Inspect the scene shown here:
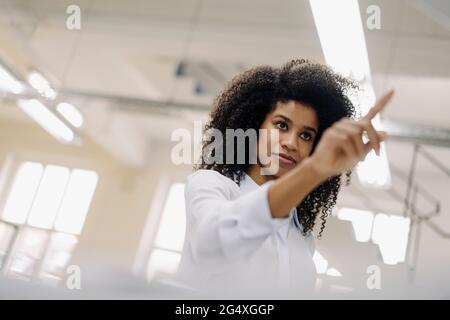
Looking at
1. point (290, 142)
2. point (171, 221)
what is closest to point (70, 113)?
point (171, 221)

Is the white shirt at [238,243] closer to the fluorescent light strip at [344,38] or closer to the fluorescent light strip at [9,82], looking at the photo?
the fluorescent light strip at [344,38]

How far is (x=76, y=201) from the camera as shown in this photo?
6031mm

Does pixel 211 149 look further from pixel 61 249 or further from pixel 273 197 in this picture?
pixel 61 249

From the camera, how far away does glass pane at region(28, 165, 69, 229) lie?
5789mm

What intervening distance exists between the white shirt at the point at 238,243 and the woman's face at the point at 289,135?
2.8 inches

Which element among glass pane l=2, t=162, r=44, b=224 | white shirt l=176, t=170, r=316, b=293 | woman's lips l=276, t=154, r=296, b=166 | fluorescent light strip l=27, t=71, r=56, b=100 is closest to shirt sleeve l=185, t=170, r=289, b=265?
white shirt l=176, t=170, r=316, b=293

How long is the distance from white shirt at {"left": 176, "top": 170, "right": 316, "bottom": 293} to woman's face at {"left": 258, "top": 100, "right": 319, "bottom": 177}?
7cm

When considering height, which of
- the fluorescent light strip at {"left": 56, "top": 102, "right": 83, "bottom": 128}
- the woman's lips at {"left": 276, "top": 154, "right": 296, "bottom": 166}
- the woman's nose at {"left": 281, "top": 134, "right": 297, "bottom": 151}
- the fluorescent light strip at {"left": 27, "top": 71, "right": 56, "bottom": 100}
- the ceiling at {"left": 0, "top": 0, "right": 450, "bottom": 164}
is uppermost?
the ceiling at {"left": 0, "top": 0, "right": 450, "bottom": 164}

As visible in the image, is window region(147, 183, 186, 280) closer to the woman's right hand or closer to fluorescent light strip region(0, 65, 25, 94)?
fluorescent light strip region(0, 65, 25, 94)

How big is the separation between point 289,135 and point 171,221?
5502 mm

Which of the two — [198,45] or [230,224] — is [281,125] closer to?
[230,224]

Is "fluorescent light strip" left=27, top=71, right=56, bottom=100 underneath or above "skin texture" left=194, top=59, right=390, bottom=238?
above

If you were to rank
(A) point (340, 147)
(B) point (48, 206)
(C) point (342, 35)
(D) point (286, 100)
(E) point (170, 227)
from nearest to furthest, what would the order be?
(A) point (340, 147) < (D) point (286, 100) < (C) point (342, 35) < (B) point (48, 206) < (E) point (170, 227)

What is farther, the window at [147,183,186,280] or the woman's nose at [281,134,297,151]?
the window at [147,183,186,280]
